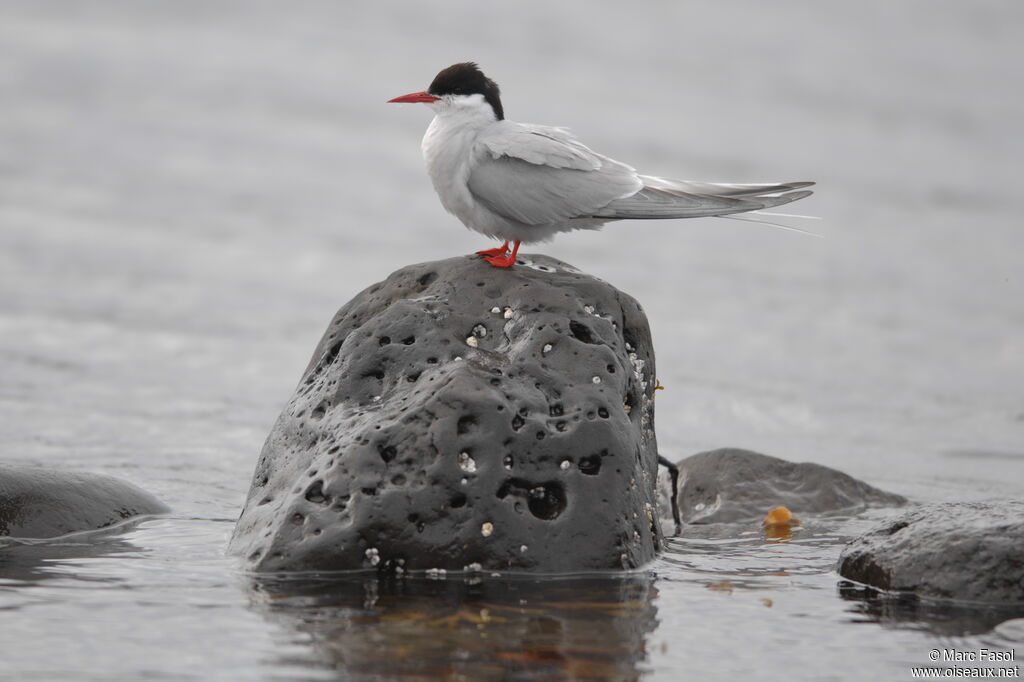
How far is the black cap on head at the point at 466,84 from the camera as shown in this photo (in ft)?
21.1

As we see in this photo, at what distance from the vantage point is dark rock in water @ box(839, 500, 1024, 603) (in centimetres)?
506

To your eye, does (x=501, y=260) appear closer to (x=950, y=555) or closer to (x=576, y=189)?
(x=576, y=189)

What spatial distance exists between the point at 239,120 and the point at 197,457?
30.3 feet

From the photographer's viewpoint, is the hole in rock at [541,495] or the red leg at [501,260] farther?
the red leg at [501,260]

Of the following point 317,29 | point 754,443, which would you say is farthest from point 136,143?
point 754,443

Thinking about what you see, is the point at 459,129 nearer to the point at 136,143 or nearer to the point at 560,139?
the point at 560,139

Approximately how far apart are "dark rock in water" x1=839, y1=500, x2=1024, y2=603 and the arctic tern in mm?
1595

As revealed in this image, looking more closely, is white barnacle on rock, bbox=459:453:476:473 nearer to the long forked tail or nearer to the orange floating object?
the long forked tail

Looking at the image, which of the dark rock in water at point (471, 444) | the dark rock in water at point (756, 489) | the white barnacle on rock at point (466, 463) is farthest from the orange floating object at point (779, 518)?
the white barnacle on rock at point (466, 463)

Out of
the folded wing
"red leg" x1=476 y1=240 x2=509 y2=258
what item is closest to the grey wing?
the folded wing

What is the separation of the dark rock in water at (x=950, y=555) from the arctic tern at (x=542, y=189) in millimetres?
1595

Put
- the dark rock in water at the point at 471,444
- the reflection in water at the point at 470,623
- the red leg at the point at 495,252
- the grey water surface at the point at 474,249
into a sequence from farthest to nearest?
1. the red leg at the point at 495,252
2. the dark rock in water at the point at 471,444
3. the grey water surface at the point at 474,249
4. the reflection in water at the point at 470,623

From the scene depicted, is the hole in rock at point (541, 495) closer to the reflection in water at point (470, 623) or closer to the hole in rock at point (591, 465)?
the hole in rock at point (591, 465)

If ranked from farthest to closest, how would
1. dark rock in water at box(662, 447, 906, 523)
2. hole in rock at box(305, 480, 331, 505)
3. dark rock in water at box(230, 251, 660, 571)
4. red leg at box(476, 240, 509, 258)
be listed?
dark rock in water at box(662, 447, 906, 523)
red leg at box(476, 240, 509, 258)
hole in rock at box(305, 480, 331, 505)
dark rock in water at box(230, 251, 660, 571)
